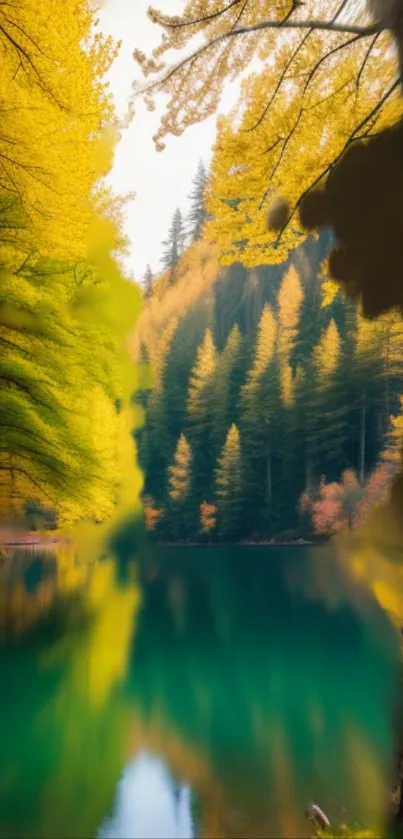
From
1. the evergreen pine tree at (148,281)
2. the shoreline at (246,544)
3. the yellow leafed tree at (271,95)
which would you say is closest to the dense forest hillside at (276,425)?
the shoreline at (246,544)

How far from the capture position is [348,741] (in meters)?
7.21

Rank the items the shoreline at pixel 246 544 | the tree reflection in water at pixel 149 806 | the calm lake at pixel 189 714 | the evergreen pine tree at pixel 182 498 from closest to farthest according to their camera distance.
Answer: the tree reflection in water at pixel 149 806
the calm lake at pixel 189 714
the shoreline at pixel 246 544
the evergreen pine tree at pixel 182 498

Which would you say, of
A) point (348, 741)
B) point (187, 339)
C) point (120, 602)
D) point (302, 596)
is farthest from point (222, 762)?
point (187, 339)

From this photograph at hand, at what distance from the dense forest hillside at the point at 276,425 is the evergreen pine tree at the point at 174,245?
20.5 m

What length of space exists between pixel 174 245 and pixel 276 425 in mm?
36509

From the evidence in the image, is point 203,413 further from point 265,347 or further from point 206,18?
point 206,18

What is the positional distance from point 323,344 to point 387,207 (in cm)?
3609

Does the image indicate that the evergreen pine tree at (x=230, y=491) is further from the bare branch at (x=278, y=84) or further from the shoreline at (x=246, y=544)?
the bare branch at (x=278, y=84)

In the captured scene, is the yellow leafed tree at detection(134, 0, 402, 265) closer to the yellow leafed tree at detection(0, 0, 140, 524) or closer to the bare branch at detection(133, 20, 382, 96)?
the bare branch at detection(133, 20, 382, 96)

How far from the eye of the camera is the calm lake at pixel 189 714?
17.8 feet

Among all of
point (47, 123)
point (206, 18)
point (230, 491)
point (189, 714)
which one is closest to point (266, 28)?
point (206, 18)

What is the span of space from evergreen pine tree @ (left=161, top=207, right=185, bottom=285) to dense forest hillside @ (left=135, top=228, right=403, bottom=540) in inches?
805

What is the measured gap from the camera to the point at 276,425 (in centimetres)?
4216

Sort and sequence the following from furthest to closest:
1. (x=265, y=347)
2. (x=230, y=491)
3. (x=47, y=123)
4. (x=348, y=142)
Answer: (x=265, y=347) → (x=230, y=491) → (x=47, y=123) → (x=348, y=142)
